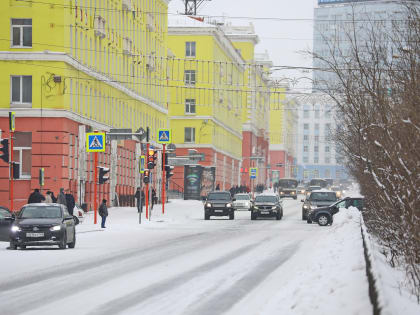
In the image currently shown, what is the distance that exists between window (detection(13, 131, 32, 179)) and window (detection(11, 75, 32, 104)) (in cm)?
175

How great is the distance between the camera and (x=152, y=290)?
1711cm

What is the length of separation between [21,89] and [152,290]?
1452 inches

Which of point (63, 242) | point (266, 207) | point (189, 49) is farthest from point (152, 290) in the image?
point (189, 49)

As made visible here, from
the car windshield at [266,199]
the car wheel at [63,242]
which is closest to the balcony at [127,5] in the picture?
the car windshield at [266,199]

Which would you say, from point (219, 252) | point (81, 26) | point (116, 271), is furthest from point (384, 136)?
point (81, 26)

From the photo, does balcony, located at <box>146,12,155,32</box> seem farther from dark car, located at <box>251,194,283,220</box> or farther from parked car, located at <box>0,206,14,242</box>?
parked car, located at <box>0,206,14,242</box>

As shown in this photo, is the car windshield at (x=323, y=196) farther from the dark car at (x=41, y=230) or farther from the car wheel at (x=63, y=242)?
the car wheel at (x=63, y=242)

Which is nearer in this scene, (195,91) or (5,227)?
(5,227)

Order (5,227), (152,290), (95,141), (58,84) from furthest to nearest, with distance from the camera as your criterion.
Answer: (58,84) < (95,141) < (5,227) < (152,290)

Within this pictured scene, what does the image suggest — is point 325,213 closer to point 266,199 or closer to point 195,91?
point 266,199

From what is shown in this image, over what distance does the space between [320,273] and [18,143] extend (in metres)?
36.8

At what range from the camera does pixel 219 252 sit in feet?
93.5

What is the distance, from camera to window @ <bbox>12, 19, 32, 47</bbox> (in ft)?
172

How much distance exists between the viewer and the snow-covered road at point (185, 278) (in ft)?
45.6
